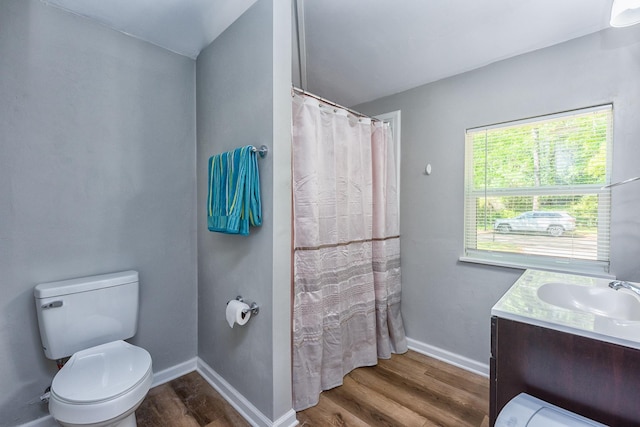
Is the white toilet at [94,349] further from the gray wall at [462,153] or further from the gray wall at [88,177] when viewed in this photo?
the gray wall at [462,153]

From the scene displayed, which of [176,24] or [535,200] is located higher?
[176,24]

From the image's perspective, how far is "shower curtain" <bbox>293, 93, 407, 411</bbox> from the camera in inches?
64.7

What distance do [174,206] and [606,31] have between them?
2.79m

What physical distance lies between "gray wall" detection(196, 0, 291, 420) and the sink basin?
1270mm

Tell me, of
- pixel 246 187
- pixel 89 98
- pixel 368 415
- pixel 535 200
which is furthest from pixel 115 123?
pixel 535 200

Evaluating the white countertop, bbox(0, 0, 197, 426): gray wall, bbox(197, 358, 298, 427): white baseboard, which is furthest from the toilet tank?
the white countertop

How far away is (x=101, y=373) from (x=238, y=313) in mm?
633

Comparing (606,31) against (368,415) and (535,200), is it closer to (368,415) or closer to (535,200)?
(535,200)

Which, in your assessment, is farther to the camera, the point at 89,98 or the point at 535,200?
A: the point at 535,200

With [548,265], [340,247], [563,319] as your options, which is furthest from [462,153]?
[563,319]

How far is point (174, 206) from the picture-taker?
6.35 feet

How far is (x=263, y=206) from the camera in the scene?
1.46 m

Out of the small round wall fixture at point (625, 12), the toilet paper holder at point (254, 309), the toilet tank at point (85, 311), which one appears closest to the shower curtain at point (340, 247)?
the toilet paper holder at point (254, 309)

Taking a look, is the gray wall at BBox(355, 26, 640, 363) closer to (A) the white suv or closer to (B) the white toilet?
(A) the white suv
